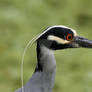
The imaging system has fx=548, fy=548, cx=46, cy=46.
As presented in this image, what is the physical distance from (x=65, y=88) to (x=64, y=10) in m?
2.20

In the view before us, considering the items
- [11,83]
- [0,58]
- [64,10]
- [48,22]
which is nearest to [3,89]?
[11,83]

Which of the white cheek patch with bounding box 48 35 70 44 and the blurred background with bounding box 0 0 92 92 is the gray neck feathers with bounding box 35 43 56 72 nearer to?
the white cheek patch with bounding box 48 35 70 44

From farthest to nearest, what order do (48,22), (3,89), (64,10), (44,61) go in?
(64,10) → (48,22) → (3,89) → (44,61)

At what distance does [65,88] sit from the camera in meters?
7.05

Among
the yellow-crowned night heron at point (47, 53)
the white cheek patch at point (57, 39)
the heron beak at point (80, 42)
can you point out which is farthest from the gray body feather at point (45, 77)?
the heron beak at point (80, 42)

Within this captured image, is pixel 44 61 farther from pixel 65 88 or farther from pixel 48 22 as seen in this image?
pixel 48 22

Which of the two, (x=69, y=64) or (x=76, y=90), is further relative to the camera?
(x=69, y=64)

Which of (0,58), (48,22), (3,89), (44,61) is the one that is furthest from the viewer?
(48,22)

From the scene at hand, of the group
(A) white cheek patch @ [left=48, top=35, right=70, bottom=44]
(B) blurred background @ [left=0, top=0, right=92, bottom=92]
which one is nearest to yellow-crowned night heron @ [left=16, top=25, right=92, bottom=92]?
(A) white cheek patch @ [left=48, top=35, right=70, bottom=44]

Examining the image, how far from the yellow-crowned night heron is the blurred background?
6.90 feet

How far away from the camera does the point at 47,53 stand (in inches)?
186

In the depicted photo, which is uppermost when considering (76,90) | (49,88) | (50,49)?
(50,49)

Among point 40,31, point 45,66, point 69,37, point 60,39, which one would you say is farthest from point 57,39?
point 40,31

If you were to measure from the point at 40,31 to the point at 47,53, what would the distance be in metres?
3.31
